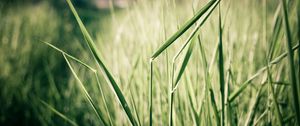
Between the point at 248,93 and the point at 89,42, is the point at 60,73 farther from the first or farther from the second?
the point at 89,42

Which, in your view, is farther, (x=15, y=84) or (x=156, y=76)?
(x=15, y=84)

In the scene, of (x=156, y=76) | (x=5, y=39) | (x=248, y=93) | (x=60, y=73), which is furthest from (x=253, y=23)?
(x=60, y=73)

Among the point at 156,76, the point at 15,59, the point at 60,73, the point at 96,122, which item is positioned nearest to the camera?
the point at 156,76

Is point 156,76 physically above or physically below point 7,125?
above

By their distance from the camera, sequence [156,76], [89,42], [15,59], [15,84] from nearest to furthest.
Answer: [89,42] < [156,76] < [15,84] < [15,59]

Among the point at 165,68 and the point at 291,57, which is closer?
the point at 291,57

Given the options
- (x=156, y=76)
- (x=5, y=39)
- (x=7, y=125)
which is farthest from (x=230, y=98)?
(x=5, y=39)

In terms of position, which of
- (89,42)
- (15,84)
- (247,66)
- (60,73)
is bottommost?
(60,73)
